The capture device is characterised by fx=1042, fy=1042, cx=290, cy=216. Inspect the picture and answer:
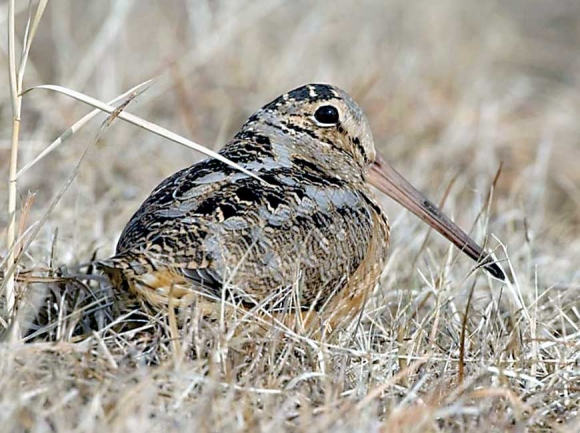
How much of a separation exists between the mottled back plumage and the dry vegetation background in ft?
0.43

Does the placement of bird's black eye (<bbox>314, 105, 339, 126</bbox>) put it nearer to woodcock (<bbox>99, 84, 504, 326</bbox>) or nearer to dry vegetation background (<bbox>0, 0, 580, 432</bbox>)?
woodcock (<bbox>99, 84, 504, 326</bbox>)

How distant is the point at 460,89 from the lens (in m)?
6.25

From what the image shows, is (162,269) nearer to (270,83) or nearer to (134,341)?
(134,341)

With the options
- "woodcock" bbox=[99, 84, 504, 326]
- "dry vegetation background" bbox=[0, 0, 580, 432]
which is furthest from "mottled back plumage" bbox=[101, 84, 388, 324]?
"dry vegetation background" bbox=[0, 0, 580, 432]

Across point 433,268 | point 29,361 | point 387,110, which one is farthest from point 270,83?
point 29,361

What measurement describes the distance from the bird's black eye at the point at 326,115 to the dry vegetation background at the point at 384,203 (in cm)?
56

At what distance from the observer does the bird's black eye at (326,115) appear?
10.7 ft

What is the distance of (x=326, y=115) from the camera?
327 cm

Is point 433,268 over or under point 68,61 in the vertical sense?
under

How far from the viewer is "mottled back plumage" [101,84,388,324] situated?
2.59 metres

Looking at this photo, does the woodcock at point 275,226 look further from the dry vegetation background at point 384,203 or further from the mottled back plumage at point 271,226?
the dry vegetation background at point 384,203

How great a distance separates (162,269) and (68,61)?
325 centimetres

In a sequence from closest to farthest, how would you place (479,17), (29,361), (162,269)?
(29,361) < (162,269) < (479,17)

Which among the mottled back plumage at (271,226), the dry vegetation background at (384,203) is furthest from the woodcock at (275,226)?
the dry vegetation background at (384,203)
